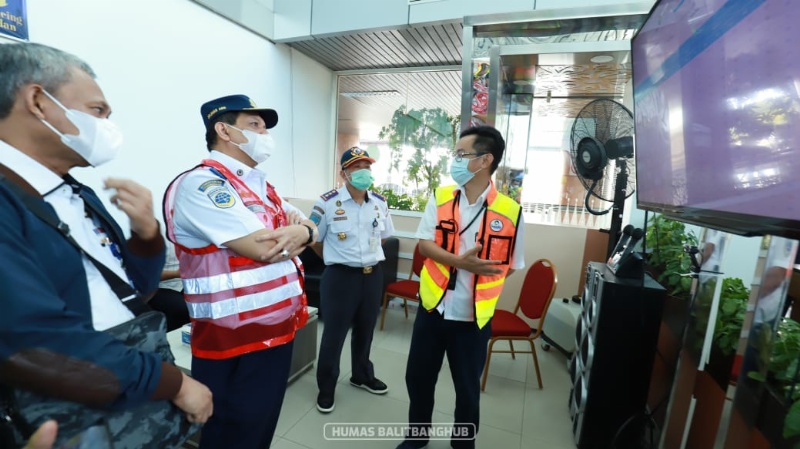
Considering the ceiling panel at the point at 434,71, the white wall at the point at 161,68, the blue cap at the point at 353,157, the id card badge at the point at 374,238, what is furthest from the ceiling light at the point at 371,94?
the id card badge at the point at 374,238

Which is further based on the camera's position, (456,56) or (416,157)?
(416,157)

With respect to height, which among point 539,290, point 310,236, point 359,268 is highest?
point 310,236

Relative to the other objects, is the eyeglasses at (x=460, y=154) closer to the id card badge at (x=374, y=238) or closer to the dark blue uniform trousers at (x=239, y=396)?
the id card badge at (x=374, y=238)

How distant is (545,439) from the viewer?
2.01 metres

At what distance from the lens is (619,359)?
1764 mm

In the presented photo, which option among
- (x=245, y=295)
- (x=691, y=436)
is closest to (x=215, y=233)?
(x=245, y=295)

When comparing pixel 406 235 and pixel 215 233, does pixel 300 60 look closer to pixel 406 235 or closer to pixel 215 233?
pixel 406 235

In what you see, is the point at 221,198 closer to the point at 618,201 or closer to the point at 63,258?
the point at 63,258

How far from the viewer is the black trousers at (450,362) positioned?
1.60 m

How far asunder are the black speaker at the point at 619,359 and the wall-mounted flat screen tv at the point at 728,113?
55 cm

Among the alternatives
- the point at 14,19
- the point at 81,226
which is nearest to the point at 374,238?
the point at 81,226

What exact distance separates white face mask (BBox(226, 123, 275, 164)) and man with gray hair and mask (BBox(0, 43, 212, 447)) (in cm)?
45

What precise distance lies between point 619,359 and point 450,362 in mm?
872

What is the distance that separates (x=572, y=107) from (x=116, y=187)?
4188 mm
